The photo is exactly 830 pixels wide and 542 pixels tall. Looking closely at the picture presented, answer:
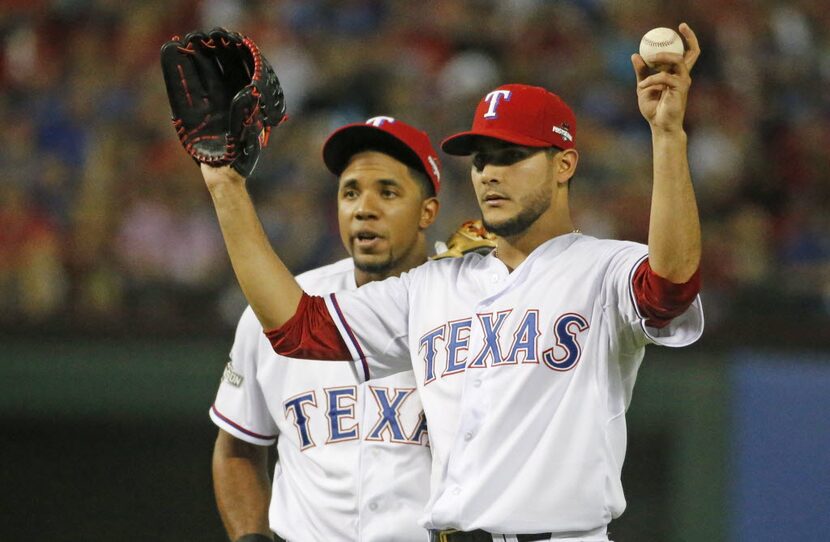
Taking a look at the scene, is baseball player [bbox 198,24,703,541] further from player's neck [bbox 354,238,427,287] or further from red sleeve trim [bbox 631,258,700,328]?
player's neck [bbox 354,238,427,287]

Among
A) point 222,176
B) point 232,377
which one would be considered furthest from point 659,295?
point 232,377

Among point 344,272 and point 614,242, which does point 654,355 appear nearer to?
point 344,272

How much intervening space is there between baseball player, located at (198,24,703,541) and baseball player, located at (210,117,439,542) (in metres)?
0.28

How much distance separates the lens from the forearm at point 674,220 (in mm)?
2178

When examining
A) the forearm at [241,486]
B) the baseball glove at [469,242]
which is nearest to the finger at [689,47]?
the baseball glove at [469,242]

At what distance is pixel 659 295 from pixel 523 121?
569 mm

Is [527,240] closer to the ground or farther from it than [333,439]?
farther from it

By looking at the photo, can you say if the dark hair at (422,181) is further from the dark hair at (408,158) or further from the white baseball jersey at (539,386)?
the white baseball jersey at (539,386)

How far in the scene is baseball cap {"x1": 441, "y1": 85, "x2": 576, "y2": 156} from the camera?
2580 millimetres

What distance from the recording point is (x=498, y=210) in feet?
8.48

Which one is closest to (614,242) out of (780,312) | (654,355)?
(654,355)

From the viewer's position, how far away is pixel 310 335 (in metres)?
2.63

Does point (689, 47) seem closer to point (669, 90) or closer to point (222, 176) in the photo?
point (669, 90)

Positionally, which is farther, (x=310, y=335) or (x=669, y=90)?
(x=310, y=335)
